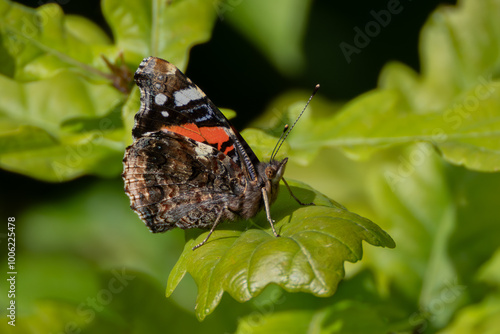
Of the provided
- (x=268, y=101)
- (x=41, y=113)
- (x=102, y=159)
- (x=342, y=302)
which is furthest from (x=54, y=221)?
(x=342, y=302)

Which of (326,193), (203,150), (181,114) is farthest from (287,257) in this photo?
(326,193)

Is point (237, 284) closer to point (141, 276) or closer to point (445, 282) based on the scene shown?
point (141, 276)

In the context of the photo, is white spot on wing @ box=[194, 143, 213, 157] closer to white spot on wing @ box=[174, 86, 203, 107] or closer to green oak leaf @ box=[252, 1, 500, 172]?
white spot on wing @ box=[174, 86, 203, 107]

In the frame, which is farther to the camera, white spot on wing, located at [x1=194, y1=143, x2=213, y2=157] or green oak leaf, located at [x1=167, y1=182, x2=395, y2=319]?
white spot on wing, located at [x1=194, y1=143, x2=213, y2=157]

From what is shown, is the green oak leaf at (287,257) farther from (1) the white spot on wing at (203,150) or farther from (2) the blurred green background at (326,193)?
(2) the blurred green background at (326,193)

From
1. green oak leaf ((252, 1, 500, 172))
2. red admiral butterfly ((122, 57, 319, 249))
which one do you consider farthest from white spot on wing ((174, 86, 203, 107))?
green oak leaf ((252, 1, 500, 172))

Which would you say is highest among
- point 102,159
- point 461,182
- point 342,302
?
point 461,182
